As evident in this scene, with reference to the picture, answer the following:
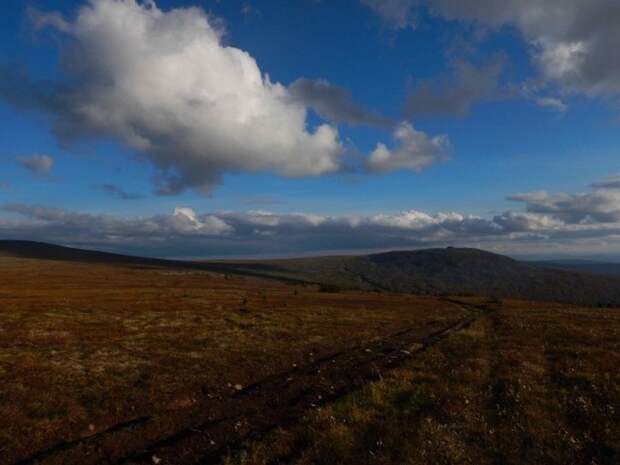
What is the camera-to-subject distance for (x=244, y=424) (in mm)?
13609

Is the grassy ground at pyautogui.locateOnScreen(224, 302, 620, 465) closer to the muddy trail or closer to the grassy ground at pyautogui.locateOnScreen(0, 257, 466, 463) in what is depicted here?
the muddy trail

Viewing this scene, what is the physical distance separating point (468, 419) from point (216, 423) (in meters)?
7.53

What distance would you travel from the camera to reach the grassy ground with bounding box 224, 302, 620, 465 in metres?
11.0

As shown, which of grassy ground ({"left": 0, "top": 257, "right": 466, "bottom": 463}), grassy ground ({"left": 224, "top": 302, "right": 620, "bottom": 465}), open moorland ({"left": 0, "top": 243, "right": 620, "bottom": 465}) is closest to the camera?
grassy ground ({"left": 224, "top": 302, "right": 620, "bottom": 465})

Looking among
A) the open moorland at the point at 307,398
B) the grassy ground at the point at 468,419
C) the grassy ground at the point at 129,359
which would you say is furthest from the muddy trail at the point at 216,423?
the grassy ground at the point at 468,419

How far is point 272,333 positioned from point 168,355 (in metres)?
9.82

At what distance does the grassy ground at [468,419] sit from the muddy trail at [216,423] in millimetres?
1096

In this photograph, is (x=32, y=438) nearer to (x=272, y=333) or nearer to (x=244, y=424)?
(x=244, y=424)

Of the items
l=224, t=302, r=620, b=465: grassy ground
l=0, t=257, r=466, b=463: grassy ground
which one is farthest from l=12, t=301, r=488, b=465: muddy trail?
l=224, t=302, r=620, b=465: grassy ground

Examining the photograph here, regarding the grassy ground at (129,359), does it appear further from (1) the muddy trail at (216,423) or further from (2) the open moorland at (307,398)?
(1) the muddy trail at (216,423)

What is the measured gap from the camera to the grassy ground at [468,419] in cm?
1096

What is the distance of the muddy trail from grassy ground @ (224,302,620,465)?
3.60 feet

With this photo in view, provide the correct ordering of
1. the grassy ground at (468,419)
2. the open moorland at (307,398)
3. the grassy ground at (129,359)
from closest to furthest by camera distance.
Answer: the grassy ground at (468,419)
the open moorland at (307,398)
the grassy ground at (129,359)

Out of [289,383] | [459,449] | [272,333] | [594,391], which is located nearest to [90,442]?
[289,383]
